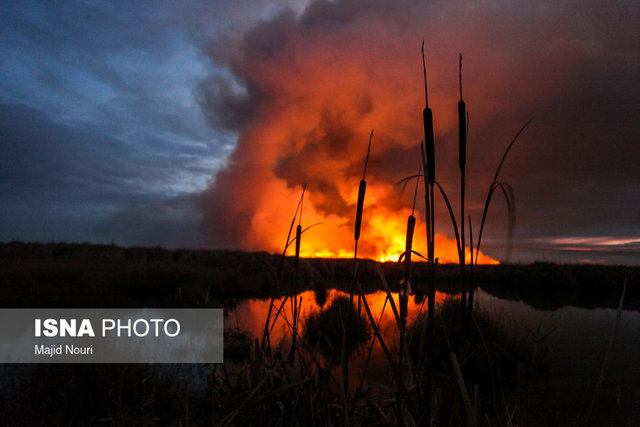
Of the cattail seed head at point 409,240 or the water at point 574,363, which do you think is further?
the water at point 574,363

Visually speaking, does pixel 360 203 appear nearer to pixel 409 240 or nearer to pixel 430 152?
pixel 409 240

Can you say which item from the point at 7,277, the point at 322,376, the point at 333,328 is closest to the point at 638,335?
the point at 333,328

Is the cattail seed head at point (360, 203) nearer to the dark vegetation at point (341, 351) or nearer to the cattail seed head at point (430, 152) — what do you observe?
the dark vegetation at point (341, 351)

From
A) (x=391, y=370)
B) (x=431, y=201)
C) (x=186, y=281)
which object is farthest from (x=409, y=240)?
(x=186, y=281)

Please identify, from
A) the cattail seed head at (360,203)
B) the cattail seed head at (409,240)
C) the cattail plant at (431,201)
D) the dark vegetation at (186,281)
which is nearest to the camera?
the cattail plant at (431,201)

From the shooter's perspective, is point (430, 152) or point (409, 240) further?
point (409, 240)

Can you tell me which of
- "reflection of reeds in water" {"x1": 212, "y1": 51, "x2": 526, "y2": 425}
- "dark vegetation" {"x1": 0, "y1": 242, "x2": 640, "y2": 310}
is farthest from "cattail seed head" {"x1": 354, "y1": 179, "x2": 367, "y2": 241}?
"dark vegetation" {"x1": 0, "y1": 242, "x2": 640, "y2": 310}

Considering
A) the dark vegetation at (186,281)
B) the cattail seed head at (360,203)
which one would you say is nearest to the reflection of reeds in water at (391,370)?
the cattail seed head at (360,203)

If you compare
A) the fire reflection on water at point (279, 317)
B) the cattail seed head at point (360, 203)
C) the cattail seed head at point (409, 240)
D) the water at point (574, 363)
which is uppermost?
the cattail seed head at point (360, 203)

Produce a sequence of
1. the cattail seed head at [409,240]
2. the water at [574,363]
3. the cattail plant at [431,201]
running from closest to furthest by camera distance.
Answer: the cattail plant at [431,201] < the cattail seed head at [409,240] < the water at [574,363]

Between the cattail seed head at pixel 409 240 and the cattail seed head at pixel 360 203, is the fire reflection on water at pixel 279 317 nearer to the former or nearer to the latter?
the cattail seed head at pixel 360 203

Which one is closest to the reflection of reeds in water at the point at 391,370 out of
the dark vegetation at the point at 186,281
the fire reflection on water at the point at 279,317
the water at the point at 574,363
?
the water at the point at 574,363

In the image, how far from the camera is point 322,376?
1.63 metres

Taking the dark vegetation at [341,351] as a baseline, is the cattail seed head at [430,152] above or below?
above
